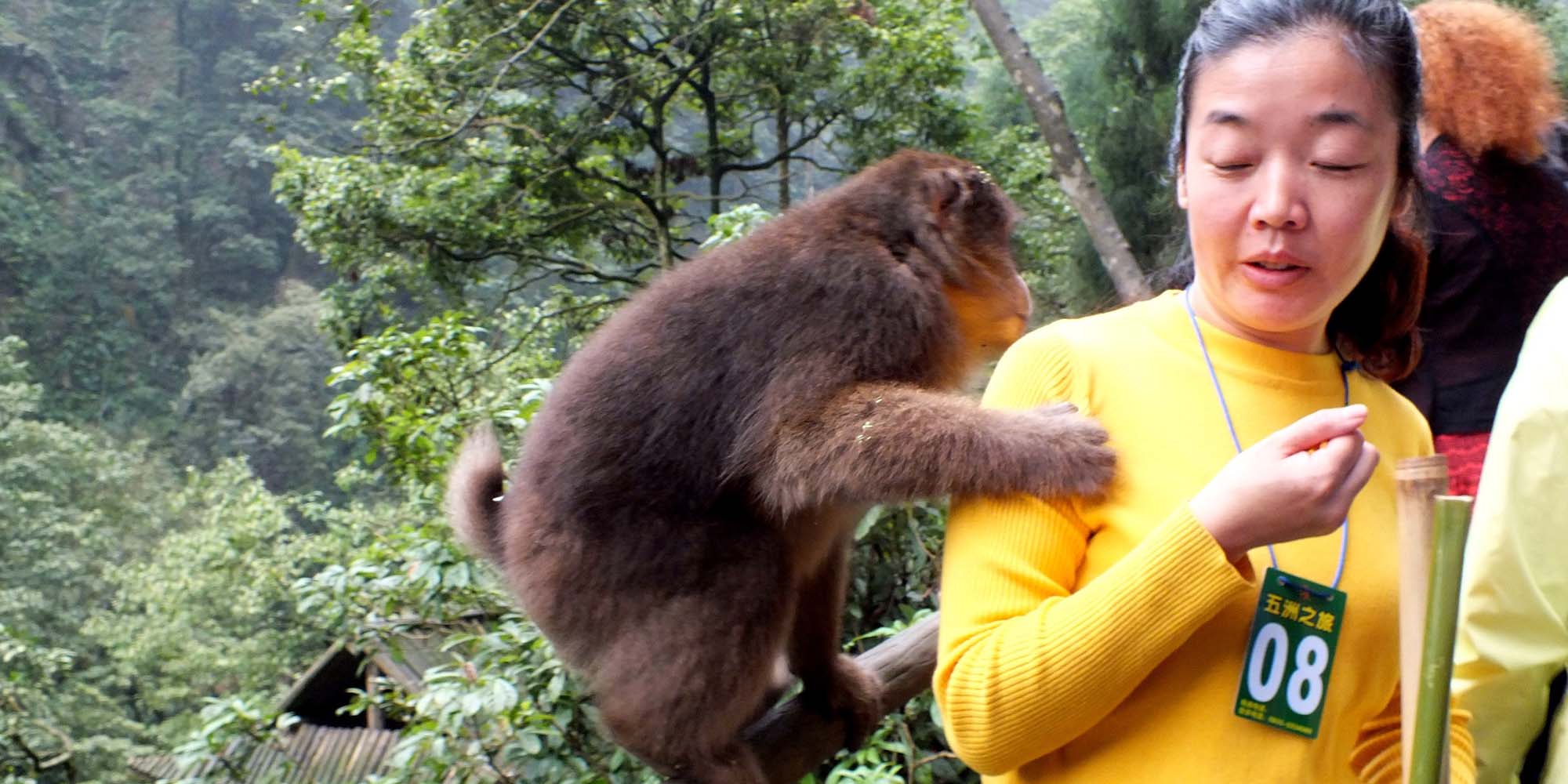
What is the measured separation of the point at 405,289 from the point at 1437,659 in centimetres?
938

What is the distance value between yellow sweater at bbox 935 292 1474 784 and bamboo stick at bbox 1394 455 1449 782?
186 mm

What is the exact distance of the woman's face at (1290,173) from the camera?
101 cm

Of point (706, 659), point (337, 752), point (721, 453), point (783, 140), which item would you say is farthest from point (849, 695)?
point (783, 140)

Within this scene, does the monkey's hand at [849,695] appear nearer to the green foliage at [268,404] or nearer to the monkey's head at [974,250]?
the monkey's head at [974,250]

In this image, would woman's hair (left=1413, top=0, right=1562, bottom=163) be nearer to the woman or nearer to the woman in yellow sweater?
the woman

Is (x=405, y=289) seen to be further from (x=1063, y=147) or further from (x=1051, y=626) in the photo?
(x=1051, y=626)

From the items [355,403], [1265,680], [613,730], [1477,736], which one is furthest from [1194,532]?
[355,403]

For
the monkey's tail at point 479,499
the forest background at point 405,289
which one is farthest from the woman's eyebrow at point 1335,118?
the monkey's tail at point 479,499

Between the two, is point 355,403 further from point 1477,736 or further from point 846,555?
point 1477,736

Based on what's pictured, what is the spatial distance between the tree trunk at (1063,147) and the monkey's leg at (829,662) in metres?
2.45

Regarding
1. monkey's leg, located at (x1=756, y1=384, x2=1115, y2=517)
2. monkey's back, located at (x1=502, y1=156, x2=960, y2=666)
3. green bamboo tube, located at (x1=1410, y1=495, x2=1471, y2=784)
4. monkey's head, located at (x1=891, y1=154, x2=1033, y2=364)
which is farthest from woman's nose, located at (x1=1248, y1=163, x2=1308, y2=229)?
monkey's head, located at (x1=891, y1=154, x2=1033, y2=364)

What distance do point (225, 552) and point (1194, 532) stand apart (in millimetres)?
11956

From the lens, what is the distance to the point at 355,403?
3736 mm

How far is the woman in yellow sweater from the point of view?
36.3 inches
